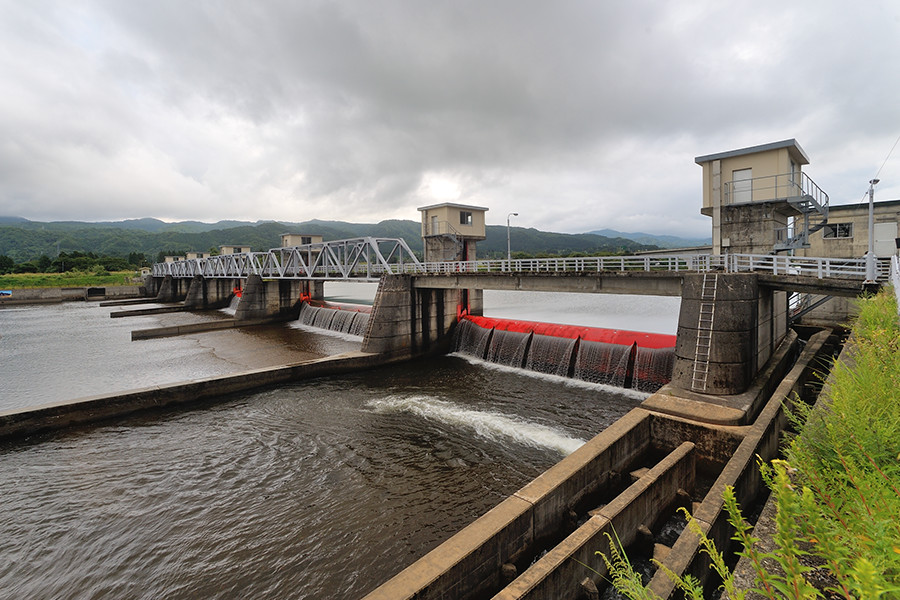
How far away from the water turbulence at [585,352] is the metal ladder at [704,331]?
5.17 metres

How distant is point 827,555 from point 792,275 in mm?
16954

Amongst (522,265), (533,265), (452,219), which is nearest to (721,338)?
(533,265)

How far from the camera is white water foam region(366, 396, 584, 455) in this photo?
14.9 m

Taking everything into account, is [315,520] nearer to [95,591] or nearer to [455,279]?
[95,591]

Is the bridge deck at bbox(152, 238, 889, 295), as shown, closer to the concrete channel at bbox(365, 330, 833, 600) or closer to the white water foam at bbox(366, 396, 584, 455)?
the concrete channel at bbox(365, 330, 833, 600)

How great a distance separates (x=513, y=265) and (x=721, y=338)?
1636cm

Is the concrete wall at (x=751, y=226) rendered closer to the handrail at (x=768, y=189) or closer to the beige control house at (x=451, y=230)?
the handrail at (x=768, y=189)

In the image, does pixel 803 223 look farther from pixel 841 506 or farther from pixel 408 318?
pixel 841 506

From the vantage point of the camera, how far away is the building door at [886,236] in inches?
1117

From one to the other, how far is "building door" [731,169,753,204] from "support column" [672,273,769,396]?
8.94 metres

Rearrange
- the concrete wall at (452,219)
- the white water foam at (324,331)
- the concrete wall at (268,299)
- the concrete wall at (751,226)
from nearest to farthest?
the concrete wall at (751,226), the white water foam at (324,331), the concrete wall at (452,219), the concrete wall at (268,299)

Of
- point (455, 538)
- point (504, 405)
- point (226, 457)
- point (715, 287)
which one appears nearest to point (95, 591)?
point (226, 457)

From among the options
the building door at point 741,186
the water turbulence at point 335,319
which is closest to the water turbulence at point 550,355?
the building door at point 741,186

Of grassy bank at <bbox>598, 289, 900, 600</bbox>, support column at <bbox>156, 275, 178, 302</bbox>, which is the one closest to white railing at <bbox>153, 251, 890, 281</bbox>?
support column at <bbox>156, 275, 178, 302</bbox>
